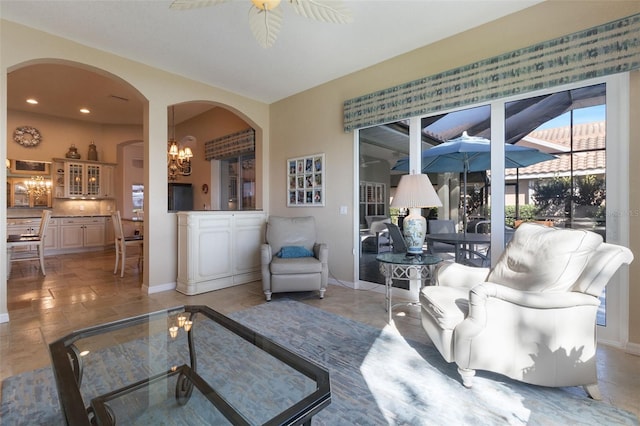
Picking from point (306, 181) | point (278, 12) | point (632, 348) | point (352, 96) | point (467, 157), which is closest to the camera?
point (278, 12)

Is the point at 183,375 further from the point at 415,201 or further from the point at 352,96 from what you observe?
the point at 352,96

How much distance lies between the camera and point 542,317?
67.2 inches

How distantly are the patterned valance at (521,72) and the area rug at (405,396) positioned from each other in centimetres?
236

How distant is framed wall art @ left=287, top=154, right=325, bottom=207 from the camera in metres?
4.40

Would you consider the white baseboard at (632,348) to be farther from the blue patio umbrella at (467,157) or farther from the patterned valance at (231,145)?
the patterned valance at (231,145)

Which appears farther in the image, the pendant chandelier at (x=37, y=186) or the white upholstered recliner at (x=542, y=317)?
the pendant chandelier at (x=37, y=186)

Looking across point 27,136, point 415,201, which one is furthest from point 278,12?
point 27,136

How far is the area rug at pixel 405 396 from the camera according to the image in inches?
60.7

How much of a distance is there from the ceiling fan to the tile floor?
254cm

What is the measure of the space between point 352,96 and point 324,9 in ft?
7.16

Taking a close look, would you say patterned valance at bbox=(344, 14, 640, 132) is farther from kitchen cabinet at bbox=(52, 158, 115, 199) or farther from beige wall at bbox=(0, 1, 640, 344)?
kitchen cabinet at bbox=(52, 158, 115, 199)

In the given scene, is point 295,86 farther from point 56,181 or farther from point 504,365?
point 56,181

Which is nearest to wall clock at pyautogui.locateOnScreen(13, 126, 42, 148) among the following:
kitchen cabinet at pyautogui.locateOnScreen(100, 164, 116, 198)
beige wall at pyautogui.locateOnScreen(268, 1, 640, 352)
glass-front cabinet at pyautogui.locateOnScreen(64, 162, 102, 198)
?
glass-front cabinet at pyautogui.locateOnScreen(64, 162, 102, 198)

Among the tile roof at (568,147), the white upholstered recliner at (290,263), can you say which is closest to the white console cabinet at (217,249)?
the white upholstered recliner at (290,263)
